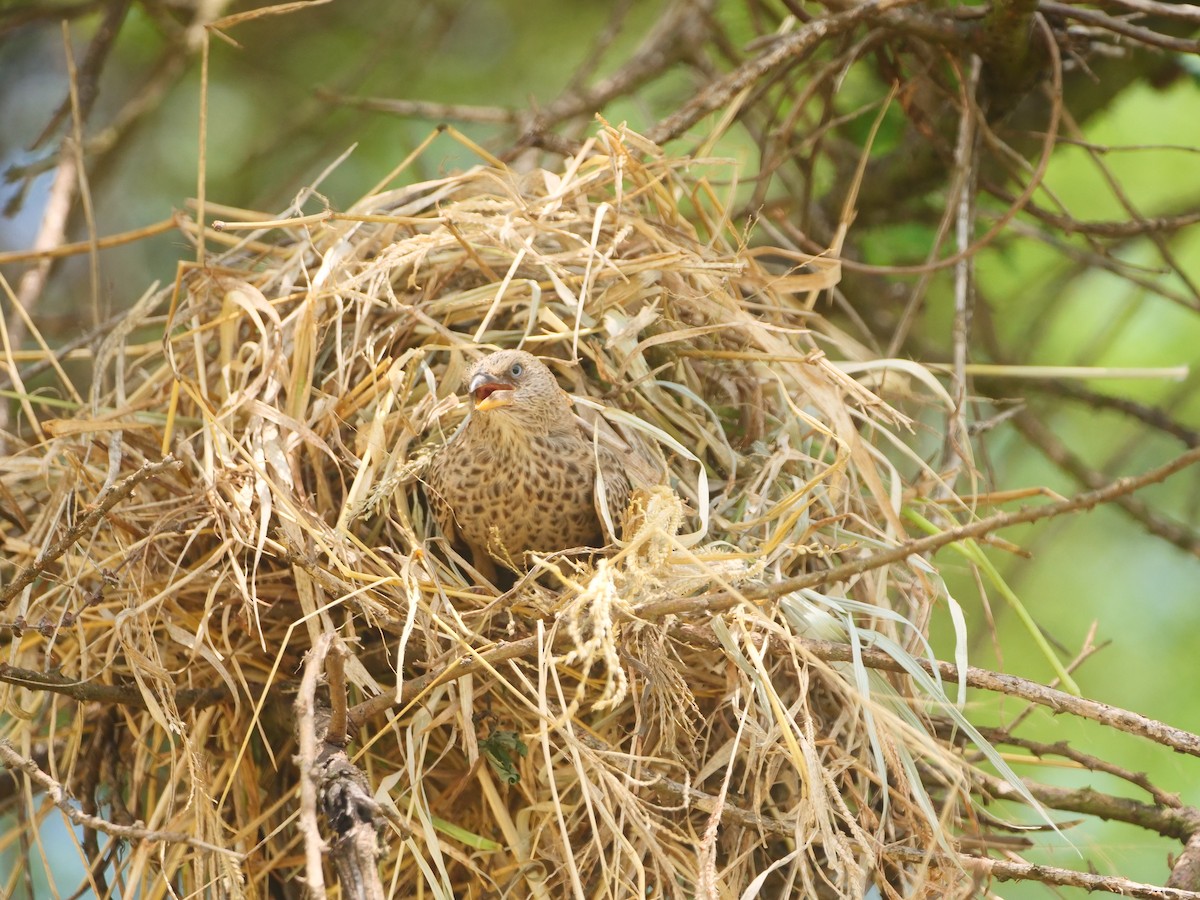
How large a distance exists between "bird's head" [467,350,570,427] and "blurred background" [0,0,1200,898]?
68cm

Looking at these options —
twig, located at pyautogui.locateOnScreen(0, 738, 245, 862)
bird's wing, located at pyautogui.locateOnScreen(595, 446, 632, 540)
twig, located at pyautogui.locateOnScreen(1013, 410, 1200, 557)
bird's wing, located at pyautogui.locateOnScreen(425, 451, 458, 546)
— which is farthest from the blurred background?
twig, located at pyautogui.locateOnScreen(0, 738, 245, 862)

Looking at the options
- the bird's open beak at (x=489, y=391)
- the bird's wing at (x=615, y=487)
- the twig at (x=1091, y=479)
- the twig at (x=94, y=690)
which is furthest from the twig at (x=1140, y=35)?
the twig at (x=94, y=690)

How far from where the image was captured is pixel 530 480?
2.52 meters

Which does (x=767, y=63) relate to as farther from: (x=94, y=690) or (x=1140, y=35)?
(x=94, y=690)

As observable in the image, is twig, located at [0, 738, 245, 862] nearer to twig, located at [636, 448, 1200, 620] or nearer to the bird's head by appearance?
twig, located at [636, 448, 1200, 620]

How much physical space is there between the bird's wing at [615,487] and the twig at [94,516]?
2.85 ft

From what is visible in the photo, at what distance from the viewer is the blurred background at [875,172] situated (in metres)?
3.21

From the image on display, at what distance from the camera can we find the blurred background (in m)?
3.21

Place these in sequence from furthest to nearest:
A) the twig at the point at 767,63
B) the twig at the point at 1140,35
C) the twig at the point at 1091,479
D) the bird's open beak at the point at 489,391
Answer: the twig at the point at 1091,479, the twig at the point at 767,63, the twig at the point at 1140,35, the bird's open beak at the point at 489,391

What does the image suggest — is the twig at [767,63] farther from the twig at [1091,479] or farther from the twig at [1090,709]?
the twig at [1090,709]

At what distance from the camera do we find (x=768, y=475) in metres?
2.50

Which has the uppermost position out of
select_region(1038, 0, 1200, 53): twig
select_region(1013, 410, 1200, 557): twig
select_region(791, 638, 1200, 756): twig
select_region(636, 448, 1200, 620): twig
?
select_region(1038, 0, 1200, 53): twig

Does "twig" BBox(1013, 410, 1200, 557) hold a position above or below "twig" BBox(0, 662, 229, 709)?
below

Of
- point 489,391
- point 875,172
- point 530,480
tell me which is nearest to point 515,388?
point 489,391
